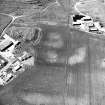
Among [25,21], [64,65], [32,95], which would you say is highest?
[25,21]

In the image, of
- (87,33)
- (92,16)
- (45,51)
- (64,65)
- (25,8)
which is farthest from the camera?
(25,8)

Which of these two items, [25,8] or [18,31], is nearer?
[18,31]

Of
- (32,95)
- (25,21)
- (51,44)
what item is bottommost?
(32,95)

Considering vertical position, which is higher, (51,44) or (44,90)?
(51,44)

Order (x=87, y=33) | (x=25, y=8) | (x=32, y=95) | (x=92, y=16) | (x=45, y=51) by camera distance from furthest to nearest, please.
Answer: (x=25, y=8) → (x=92, y=16) → (x=87, y=33) → (x=45, y=51) → (x=32, y=95)

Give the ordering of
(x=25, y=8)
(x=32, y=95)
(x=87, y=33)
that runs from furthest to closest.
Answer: (x=25, y=8) < (x=87, y=33) < (x=32, y=95)

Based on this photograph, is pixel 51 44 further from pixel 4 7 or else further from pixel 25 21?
pixel 4 7

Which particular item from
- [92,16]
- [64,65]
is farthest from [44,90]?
[92,16]

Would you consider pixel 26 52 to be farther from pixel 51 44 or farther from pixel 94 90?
pixel 94 90

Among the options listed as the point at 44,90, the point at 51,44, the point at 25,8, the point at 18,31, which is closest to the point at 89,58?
the point at 51,44
